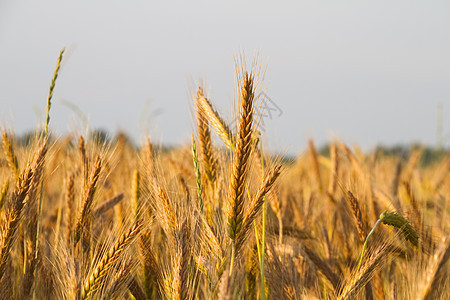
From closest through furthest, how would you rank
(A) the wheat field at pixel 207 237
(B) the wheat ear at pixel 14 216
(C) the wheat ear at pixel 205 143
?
(A) the wheat field at pixel 207 237 → (B) the wheat ear at pixel 14 216 → (C) the wheat ear at pixel 205 143

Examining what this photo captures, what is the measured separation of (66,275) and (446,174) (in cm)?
495

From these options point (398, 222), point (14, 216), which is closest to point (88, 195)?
point (14, 216)

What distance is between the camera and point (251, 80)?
1.36m

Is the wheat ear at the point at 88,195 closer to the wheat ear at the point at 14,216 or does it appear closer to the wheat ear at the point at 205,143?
the wheat ear at the point at 14,216

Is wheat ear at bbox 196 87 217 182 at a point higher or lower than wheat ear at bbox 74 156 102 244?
higher

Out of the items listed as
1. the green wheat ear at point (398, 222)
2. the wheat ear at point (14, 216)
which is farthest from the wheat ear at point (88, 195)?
the green wheat ear at point (398, 222)

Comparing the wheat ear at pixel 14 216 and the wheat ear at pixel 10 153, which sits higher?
the wheat ear at pixel 10 153

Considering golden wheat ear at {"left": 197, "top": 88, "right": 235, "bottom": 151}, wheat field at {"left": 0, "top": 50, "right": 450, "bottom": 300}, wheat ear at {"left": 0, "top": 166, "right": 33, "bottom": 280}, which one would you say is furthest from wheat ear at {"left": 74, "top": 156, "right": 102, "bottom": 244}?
golden wheat ear at {"left": 197, "top": 88, "right": 235, "bottom": 151}

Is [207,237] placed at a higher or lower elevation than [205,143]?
lower

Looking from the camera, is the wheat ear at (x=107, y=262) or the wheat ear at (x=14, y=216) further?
the wheat ear at (x=14, y=216)

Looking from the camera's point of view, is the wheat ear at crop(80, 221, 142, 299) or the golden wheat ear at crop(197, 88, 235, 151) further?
the golden wheat ear at crop(197, 88, 235, 151)

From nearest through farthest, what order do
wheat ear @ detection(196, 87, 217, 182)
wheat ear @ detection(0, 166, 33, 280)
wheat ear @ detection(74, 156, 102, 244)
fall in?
1. wheat ear @ detection(0, 166, 33, 280)
2. wheat ear @ detection(74, 156, 102, 244)
3. wheat ear @ detection(196, 87, 217, 182)

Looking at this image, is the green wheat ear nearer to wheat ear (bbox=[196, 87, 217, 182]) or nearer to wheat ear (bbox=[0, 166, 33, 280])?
wheat ear (bbox=[196, 87, 217, 182])

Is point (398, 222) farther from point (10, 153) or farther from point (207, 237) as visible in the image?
point (10, 153)
